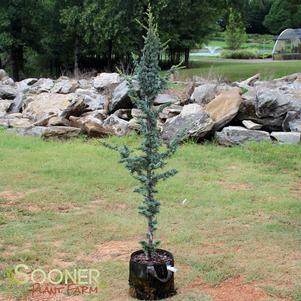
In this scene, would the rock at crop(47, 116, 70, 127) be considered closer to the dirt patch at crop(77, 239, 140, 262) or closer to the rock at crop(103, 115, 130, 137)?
the rock at crop(103, 115, 130, 137)

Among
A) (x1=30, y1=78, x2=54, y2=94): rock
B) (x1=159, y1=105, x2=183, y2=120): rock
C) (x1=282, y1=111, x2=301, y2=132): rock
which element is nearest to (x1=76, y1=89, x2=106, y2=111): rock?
(x1=159, y1=105, x2=183, y2=120): rock

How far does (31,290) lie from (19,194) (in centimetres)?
286

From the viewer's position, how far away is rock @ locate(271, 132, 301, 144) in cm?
951

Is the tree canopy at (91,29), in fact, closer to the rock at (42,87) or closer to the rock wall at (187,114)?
the rock at (42,87)

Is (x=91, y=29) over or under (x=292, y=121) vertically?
over

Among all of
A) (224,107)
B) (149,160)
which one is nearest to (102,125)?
(224,107)

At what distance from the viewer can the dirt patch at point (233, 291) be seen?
12.6 ft

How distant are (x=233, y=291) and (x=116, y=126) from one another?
717 cm

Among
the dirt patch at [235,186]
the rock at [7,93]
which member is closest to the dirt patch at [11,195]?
the dirt patch at [235,186]

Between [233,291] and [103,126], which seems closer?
[233,291]

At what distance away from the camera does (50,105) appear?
42.5 feet

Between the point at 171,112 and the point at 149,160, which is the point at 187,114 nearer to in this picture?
the point at 171,112

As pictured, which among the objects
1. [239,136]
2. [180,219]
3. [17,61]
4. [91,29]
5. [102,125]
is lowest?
[17,61]

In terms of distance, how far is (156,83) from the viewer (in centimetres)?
373
